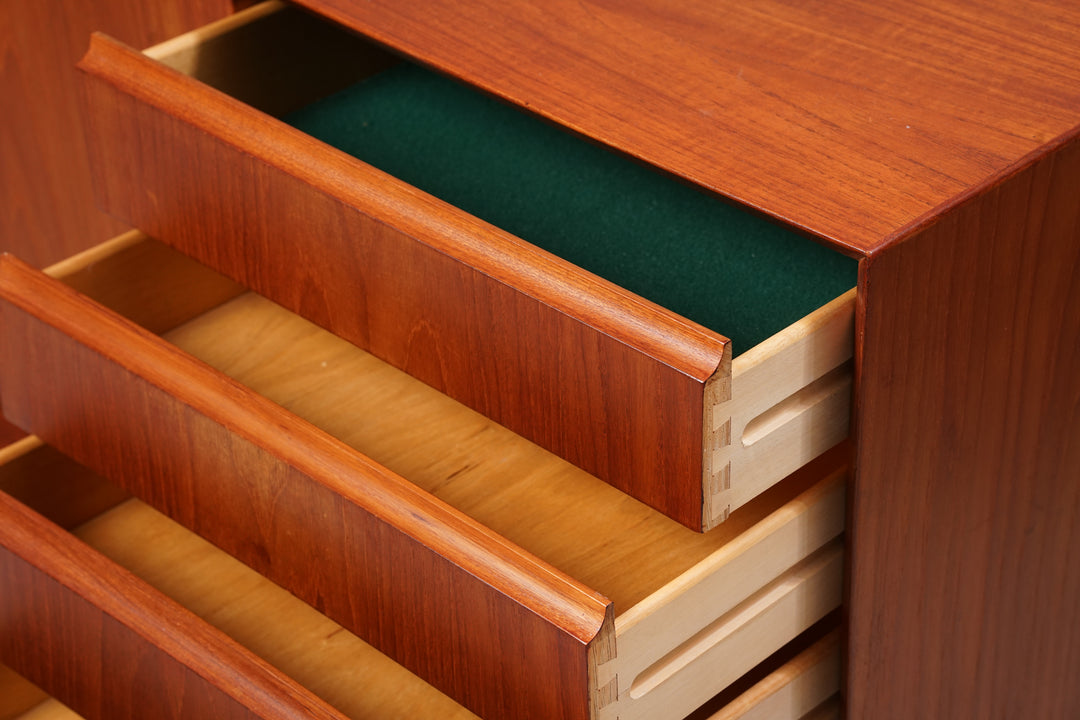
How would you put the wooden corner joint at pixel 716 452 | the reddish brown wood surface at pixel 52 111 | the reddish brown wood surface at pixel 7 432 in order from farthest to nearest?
the reddish brown wood surface at pixel 7 432
the reddish brown wood surface at pixel 52 111
the wooden corner joint at pixel 716 452

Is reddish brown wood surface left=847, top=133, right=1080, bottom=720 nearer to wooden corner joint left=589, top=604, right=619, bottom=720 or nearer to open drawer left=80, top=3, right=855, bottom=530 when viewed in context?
open drawer left=80, top=3, right=855, bottom=530

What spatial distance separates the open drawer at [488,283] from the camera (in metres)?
0.78

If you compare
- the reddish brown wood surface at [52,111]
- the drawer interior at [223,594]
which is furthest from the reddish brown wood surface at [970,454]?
the reddish brown wood surface at [52,111]

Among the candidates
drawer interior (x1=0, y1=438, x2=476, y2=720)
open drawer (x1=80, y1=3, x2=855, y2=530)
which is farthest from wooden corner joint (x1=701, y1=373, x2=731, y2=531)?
drawer interior (x1=0, y1=438, x2=476, y2=720)

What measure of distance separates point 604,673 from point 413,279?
0.24 m

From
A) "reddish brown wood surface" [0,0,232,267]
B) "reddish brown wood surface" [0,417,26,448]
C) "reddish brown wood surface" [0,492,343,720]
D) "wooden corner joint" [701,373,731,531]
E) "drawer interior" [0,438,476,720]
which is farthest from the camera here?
"reddish brown wood surface" [0,417,26,448]

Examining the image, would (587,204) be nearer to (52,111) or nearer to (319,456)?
(319,456)

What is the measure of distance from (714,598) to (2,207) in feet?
2.65

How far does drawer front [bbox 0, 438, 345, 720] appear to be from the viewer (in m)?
0.89

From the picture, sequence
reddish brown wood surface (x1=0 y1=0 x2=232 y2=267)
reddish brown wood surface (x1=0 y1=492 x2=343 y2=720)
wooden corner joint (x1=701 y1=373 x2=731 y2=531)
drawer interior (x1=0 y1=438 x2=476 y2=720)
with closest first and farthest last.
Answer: wooden corner joint (x1=701 y1=373 x2=731 y2=531) < reddish brown wood surface (x1=0 y1=492 x2=343 y2=720) < drawer interior (x1=0 y1=438 x2=476 y2=720) < reddish brown wood surface (x1=0 y1=0 x2=232 y2=267)

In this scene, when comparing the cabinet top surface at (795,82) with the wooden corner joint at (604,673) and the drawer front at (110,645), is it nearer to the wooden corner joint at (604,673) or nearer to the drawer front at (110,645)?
the wooden corner joint at (604,673)

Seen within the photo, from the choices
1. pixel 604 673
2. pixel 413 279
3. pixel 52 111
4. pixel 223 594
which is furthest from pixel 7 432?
pixel 604 673

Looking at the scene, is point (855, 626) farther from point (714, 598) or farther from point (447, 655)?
point (447, 655)

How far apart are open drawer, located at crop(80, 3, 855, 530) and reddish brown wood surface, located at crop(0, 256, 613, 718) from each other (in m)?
0.07
